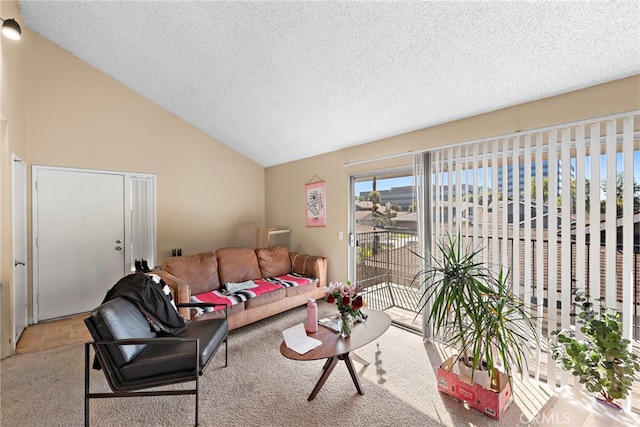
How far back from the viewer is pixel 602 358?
5.40ft

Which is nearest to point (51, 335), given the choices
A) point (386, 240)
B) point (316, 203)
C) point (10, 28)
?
point (10, 28)

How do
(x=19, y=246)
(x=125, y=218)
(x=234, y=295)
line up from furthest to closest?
(x=125, y=218), (x=234, y=295), (x=19, y=246)

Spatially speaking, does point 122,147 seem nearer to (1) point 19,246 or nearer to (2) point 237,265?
(1) point 19,246

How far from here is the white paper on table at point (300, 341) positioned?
6.31ft

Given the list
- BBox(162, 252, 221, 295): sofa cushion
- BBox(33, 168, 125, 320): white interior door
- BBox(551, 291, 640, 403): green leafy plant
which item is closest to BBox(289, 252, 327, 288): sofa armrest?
BBox(162, 252, 221, 295): sofa cushion

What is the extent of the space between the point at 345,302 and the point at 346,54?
6.75 feet

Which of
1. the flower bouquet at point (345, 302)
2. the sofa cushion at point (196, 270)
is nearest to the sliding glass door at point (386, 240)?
the flower bouquet at point (345, 302)

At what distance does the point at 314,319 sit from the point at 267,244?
2436 mm

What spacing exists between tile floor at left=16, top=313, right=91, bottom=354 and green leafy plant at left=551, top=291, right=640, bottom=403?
439 cm

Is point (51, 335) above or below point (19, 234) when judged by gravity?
below

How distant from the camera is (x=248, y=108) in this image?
134 inches

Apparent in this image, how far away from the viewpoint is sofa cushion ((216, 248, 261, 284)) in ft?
11.8

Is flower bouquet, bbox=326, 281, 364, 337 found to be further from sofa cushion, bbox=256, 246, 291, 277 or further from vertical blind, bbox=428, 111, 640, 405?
sofa cushion, bbox=256, 246, 291, 277

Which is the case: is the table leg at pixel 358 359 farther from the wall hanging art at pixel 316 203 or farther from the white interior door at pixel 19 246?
the white interior door at pixel 19 246
